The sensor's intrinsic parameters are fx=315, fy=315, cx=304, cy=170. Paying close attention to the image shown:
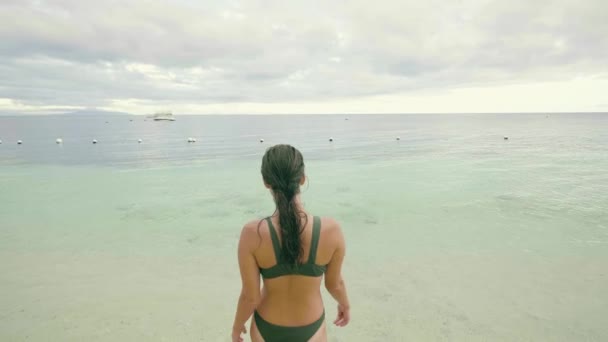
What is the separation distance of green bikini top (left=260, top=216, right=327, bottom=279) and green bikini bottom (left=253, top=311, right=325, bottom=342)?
1.78 ft

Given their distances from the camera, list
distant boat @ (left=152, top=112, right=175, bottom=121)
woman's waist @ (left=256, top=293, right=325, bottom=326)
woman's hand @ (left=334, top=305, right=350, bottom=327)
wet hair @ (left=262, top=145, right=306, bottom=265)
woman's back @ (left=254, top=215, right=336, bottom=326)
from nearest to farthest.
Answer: wet hair @ (left=262, top=145, right=306, bottom=265), woman's back @ (left=254, top=215, right=336, bottom=326), woman's waist @ (left=256, top=293, right=325, bottom=326), woman's hand @ (left=334, top=305, right=350, bottom=327), distant boat @ (left=152, top=112, right=175, bottom=121)

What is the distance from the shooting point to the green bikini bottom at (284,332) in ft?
8.68

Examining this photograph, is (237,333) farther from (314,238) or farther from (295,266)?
(314,238)

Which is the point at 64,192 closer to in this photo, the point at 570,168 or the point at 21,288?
the point at 21,288

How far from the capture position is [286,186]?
2.21 metres

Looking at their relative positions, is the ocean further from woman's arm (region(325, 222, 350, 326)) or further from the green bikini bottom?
the green bikini bottom

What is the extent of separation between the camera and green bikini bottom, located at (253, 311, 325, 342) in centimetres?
264

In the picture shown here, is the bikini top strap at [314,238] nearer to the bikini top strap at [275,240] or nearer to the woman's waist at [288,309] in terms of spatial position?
the bikini top strap at [275,240]

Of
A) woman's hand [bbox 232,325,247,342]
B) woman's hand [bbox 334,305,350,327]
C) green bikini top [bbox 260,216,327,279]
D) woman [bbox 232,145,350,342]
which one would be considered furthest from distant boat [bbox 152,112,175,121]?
green bikini top [bbox 260,216,327,279]

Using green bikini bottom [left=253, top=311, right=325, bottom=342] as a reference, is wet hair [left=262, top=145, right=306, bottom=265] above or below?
above

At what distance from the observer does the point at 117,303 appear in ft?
22.0

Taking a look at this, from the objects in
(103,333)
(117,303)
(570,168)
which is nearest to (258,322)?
(103,333)

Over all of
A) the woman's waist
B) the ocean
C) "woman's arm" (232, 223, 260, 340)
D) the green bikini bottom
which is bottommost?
the ocean

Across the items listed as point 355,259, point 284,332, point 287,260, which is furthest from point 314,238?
point 355,259
